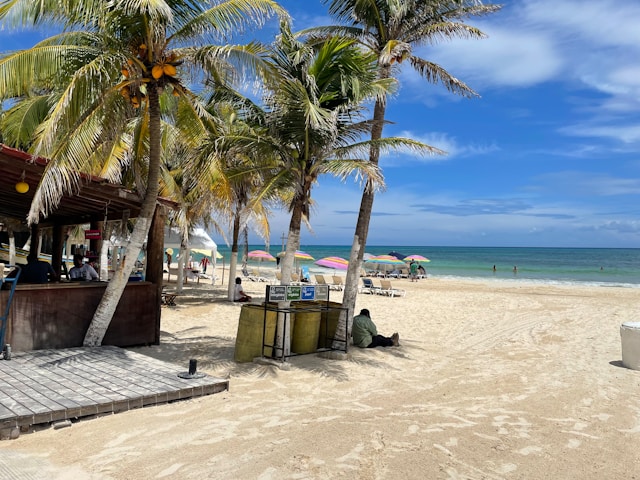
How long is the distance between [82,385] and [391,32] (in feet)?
25.9

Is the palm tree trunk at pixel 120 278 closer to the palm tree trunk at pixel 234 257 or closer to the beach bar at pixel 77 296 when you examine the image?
the beach bar at pixel 77 296

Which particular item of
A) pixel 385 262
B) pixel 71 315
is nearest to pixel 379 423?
pixel 71 315

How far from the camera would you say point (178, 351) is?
8883 millimetres

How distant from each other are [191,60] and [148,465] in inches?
244

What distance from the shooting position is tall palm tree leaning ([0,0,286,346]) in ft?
23.2

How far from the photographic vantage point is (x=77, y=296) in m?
8.08

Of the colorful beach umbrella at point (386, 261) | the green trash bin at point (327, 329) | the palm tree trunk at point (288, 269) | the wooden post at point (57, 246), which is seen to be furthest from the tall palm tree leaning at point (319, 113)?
the colorful beach umbrella at point (386, 261)

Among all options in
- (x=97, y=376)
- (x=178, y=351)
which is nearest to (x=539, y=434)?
(x=97, y=376)

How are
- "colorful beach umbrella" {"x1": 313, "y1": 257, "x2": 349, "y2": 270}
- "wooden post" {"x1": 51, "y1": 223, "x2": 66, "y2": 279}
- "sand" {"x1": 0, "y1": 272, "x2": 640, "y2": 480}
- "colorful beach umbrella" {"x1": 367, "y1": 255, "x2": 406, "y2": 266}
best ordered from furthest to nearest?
"colorful beach umbrella" {"x1": 367, "y1": 255, "x2": 406, "y2": 266} → "colorful beach umbrella" {"x1": 313, "y1": 257, "x2": 349, "y2": 270} → "wooden post" {"x1": 51, "y1": 223, "x2": 66, "y2": 279} → "sand" {"x1": 0, "y1": 272, "x2": 640, "y2": 480}

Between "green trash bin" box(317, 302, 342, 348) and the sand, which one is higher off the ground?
"green trash bin" box(317, 302, 342, 348)

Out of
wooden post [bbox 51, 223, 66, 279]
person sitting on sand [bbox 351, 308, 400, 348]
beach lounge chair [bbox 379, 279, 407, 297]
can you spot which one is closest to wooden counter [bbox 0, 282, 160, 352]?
person sitting on sand [bbox 351, 308, 400, 348]

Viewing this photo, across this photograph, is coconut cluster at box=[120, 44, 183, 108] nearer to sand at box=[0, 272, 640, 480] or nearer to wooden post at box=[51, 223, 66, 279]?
sand at box=[0, 272, 640, 480]

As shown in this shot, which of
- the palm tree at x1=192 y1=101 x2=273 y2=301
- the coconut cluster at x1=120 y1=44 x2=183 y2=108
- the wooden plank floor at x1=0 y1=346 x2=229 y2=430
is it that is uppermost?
the coconut cluster at x1=120 y1=44 x2=183 y2=108

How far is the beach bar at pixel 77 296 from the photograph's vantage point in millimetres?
7242
